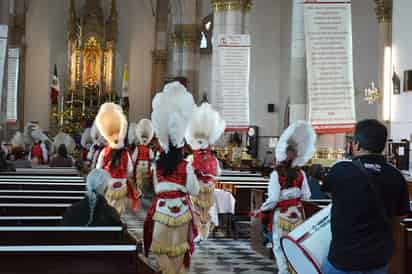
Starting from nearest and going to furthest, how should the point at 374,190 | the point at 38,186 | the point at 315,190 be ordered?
1. the point at 374,190
2. the point at 315,190
3. the point at 38,186

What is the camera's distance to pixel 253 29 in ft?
115

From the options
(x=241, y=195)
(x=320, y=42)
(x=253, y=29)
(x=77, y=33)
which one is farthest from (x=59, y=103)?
(x=320, y=42)

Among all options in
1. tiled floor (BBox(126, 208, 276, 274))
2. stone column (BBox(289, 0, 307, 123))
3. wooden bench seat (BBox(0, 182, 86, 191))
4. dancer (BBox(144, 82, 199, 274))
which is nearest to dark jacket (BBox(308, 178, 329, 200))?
tiled floor (BBox(126, 208, 276, 274))

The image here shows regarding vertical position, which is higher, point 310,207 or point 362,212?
point 362,212

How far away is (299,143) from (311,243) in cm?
401

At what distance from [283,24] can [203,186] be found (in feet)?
78.5

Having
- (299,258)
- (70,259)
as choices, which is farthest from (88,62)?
A: (299,258)

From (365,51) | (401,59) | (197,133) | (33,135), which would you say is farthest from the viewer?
(365,51)

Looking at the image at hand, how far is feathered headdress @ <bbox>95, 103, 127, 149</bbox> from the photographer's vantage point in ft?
39.0

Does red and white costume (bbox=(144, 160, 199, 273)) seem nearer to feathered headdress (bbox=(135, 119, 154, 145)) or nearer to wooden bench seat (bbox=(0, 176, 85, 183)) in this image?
wooden bench seat (bbox=(0, 176, 85, 183))

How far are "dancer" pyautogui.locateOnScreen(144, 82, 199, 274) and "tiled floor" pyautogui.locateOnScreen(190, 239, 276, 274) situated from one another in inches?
90.8

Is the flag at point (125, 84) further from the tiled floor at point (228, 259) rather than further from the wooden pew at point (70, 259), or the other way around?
the wooden pew at point (70, 259)

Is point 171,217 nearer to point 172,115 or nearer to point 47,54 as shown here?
point 172,115

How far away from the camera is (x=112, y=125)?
1209 cm
